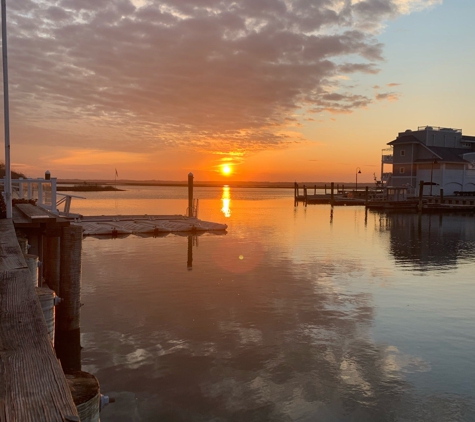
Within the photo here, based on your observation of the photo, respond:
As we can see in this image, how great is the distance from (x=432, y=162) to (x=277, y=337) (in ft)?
212

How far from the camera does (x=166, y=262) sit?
20.5 m

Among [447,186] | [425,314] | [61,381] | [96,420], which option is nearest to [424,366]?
[425,314]

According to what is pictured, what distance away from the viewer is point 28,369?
2.85m

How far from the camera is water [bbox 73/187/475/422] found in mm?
7730

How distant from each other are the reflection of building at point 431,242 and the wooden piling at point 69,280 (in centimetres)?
1699

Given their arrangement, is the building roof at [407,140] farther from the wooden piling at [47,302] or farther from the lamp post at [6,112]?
the wooden piling at [47,302]

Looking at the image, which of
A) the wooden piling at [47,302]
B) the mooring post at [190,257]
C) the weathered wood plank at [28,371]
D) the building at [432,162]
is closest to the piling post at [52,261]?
the wooden piling at [47,302]

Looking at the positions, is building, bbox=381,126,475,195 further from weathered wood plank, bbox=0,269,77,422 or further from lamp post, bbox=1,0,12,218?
weathered wood plank, bbox=0,269,77,422

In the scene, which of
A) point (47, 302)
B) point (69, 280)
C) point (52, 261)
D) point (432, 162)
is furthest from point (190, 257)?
point (432, 162)

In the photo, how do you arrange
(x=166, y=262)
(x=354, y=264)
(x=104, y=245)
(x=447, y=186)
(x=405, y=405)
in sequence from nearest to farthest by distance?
Answer: (x=405, y=405)
(x=166, y=262)
(x=354, y=264)
(x=104, y=245)
(x=447, y=186)

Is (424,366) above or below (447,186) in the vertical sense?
below

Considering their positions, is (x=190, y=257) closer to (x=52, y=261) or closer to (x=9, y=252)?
(x=52, y=261)

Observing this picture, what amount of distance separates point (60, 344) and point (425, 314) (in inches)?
406

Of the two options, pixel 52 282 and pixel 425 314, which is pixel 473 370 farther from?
pixel 52 282
